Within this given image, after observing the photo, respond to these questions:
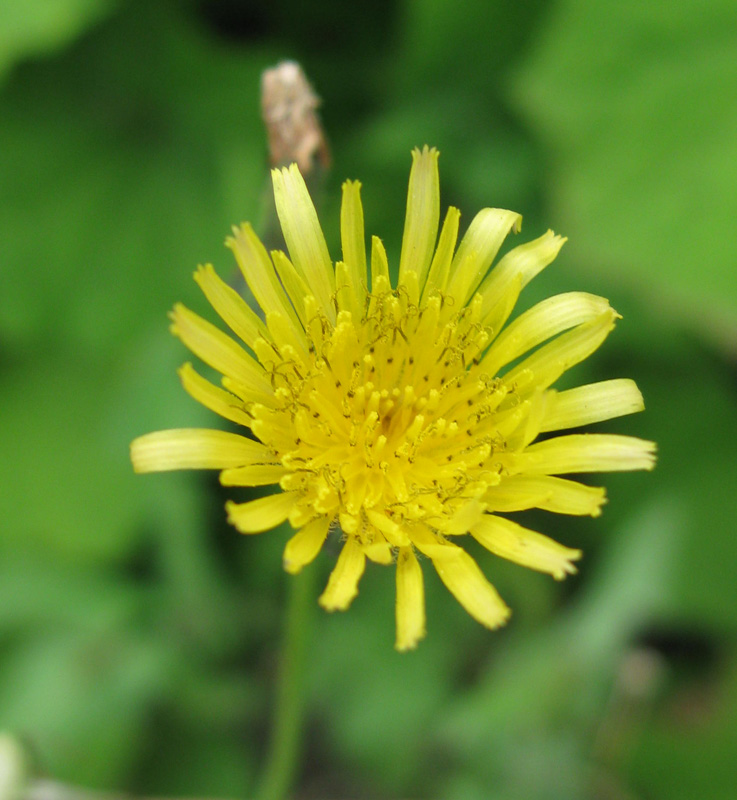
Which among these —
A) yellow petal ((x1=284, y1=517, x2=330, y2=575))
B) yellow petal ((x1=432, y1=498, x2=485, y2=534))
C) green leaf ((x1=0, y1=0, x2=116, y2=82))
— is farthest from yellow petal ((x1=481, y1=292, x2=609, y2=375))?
green leaf ((x1=0, y1=0, x2=116, y2=82))

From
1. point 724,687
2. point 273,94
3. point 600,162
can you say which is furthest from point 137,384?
point 724,687

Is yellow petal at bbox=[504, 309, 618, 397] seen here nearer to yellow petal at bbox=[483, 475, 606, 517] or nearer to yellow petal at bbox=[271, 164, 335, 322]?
yellow petal at bbox=[483, 475, 606, 517]

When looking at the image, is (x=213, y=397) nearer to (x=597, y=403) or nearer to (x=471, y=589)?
(x=471, y=589)

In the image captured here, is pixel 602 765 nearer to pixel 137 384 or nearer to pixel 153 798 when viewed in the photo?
pixel 153 798

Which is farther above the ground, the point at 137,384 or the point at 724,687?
the point at 137,384

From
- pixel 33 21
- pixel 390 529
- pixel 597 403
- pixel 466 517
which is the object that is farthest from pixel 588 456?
pixel 33 21

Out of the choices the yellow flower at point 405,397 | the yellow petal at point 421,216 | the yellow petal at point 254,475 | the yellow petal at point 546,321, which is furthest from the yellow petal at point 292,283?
the yellow petal at point 546,321

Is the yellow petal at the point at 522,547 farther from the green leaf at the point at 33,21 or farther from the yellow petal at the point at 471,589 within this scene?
the green leaf at the point at 33,21

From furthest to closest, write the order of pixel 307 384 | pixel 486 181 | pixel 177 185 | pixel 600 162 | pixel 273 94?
pixel 177 185, pixel 486 181, pixel 600 162, pixel 273 94, pixel 307 384
